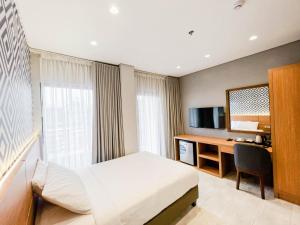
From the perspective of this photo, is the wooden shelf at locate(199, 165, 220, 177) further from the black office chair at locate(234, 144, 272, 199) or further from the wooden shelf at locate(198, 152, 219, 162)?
the black office chair at locate(234, 144, 272, 199)

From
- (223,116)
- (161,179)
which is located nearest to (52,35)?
(161,179)

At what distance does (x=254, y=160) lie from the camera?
2.19 m

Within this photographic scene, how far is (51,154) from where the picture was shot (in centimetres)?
236

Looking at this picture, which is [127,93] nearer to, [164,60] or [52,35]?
[164,60]

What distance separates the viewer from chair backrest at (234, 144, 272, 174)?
6.96ft

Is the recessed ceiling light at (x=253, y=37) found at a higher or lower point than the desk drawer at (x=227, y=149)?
higher

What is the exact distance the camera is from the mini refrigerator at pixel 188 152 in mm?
3558

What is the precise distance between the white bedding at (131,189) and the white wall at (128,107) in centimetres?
67

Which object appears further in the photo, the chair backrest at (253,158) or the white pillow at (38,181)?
the chair backrest at (253,158)

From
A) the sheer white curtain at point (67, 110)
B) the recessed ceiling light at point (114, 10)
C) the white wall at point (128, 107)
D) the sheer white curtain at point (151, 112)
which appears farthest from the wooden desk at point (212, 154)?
the recessed ceiling light at point (114, 10)

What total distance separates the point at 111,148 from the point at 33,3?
7.74 ft

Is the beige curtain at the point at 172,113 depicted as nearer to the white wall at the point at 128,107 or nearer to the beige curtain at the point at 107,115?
the white wall at the point at 128,107

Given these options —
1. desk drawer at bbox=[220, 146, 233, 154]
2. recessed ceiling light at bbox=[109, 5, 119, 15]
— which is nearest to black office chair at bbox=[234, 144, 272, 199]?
desk drawer at bbox=[220, 146, 233, 154]

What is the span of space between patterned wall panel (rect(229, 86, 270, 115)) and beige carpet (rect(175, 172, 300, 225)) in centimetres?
139
